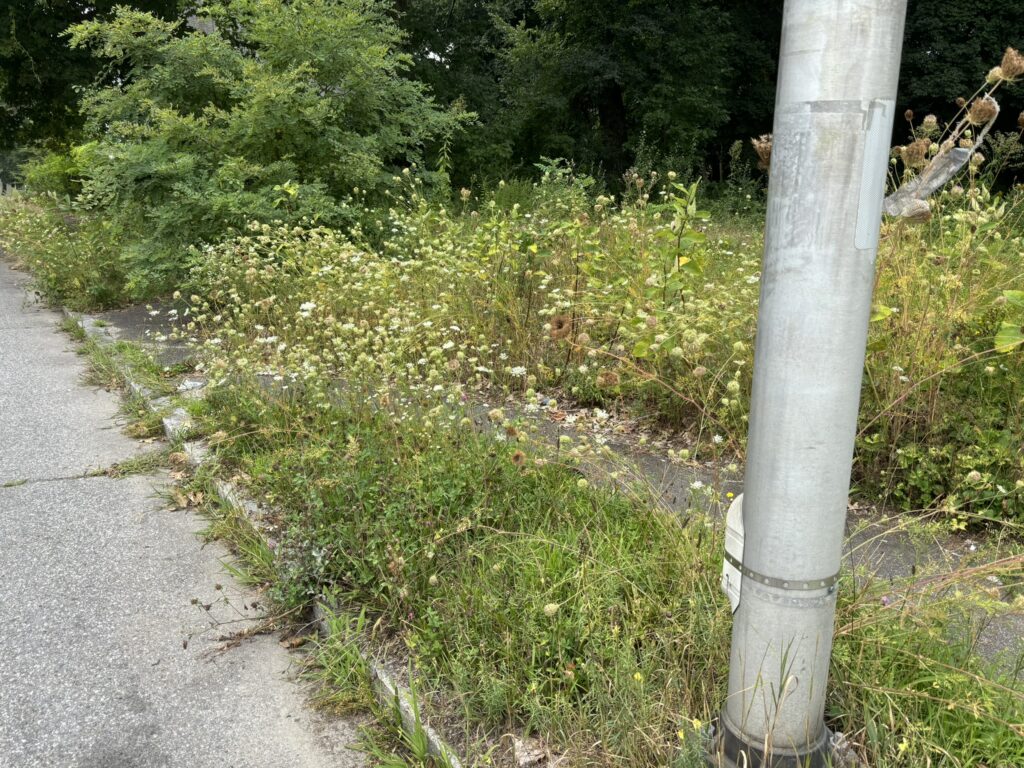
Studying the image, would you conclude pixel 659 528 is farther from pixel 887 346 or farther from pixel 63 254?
pixel 63 254

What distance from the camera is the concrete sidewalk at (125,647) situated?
2523 millimetres

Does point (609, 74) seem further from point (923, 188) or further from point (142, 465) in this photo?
point (923, 188)

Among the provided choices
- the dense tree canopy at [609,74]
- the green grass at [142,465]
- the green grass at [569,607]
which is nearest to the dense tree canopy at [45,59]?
the dense tree canopy at [609,74]

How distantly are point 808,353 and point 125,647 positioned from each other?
2.76 metres

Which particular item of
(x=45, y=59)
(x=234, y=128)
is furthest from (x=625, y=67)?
(x=234, y=128)

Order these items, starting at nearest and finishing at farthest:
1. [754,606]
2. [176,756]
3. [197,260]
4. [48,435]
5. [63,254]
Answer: [754,606] → [176,756] → [48,435] → [197,260] → [63,254]

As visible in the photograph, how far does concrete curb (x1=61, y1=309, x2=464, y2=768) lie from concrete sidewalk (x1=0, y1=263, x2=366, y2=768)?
17cm

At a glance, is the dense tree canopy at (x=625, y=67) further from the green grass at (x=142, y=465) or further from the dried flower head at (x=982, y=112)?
the dried flower head at (x=982, y=112)

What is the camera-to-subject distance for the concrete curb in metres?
2.38

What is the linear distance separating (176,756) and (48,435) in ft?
11.9

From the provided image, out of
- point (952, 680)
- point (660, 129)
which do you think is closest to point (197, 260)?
point (952, 680)

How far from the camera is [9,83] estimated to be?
55.3 feet

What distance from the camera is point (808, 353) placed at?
1601mm

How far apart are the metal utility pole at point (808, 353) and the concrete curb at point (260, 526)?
0.96 meters
